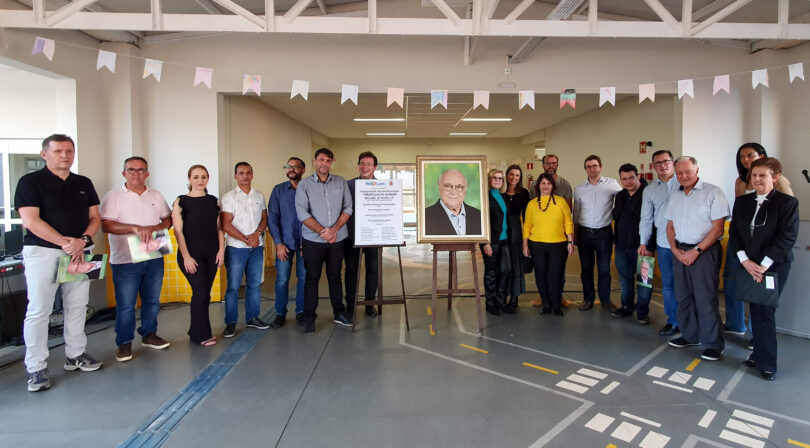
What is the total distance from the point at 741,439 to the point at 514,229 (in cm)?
265

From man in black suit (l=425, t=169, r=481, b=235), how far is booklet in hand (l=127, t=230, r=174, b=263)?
2.18 metres

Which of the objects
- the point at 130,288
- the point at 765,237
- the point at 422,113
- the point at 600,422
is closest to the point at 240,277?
the point at 130,288

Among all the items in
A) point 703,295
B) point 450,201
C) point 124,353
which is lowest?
point 124,353

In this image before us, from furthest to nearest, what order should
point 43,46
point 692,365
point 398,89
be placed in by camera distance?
1. point 398,89
2. point 43,46
3. point 692,365

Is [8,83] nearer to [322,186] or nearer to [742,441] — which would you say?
[322,186]

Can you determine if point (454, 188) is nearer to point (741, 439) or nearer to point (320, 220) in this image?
point (320, 220)

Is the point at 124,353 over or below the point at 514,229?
below

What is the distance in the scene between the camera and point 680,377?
305cm

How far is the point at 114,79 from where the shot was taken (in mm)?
4992

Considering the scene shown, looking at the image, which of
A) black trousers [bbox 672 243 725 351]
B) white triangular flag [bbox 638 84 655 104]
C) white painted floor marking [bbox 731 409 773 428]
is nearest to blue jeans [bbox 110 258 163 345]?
white painted floor marking [bbox 731 409 773 428]

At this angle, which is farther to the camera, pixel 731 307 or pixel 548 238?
pixel 548 238

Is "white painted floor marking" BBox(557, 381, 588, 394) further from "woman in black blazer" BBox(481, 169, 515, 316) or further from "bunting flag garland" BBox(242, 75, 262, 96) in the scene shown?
"bunting flag garland" BBox(242, 75, 262, 96)

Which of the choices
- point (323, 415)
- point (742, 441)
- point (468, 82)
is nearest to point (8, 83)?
point (468, 82)

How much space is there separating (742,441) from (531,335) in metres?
1.79
